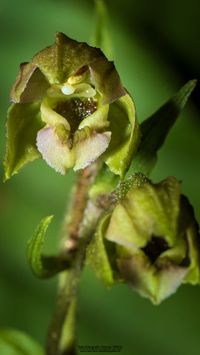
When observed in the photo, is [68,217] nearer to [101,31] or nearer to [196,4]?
[101,31]

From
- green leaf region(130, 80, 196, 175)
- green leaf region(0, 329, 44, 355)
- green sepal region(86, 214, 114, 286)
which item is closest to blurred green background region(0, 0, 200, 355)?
green leaf region(0, 329, 44, 355)

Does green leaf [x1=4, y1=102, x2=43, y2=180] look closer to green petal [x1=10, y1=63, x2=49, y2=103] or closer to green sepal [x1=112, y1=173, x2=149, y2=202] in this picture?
green petal [x1=10, y1=63, x2=49, y2=103]

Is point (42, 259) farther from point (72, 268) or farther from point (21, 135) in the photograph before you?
point (21, 135)

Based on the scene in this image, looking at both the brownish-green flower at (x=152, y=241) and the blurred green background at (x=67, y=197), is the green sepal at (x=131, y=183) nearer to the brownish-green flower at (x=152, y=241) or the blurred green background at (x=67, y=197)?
the brownish-green flower at (x=152, y=241)

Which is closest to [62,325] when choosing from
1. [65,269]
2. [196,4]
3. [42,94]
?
[65,269]

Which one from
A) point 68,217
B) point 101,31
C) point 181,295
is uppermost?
point 101,31

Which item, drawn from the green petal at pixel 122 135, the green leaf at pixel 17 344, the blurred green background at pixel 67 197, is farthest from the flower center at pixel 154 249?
the blurred green background at pixel 67 197
